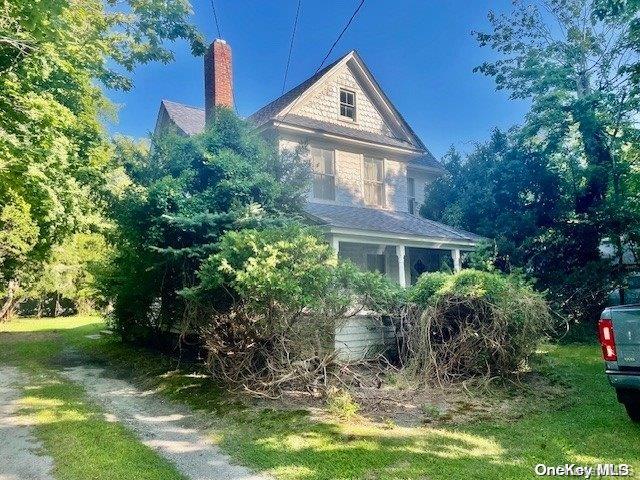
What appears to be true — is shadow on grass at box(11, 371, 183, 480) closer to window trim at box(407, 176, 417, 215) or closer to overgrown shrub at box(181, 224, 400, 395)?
overgrown shrub at box(181, 224, 400, 395)

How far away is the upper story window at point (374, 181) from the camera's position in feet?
53.5

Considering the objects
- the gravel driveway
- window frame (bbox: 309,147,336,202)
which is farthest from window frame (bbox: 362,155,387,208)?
the gravel driveway

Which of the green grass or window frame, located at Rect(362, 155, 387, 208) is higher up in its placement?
window frame, located at Rect(362, 155, 387, 208)

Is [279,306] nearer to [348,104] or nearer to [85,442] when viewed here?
[85,442]

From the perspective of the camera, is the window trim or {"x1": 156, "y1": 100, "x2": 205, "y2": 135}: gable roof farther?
{"x1": 156, "y1": 100, "x2": 205, "y2": 135}: gable roof

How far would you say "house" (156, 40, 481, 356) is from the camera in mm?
14062

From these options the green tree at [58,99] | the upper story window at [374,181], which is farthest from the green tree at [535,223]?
the green tree at [58,99]

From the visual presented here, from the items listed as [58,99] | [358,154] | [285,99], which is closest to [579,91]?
[358,154]

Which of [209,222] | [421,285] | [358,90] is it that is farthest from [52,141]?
[358,90]

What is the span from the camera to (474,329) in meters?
8.13

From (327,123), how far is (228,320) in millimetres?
10186

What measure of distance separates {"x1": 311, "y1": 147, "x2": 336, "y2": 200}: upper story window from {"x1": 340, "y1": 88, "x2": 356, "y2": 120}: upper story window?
2.17m
